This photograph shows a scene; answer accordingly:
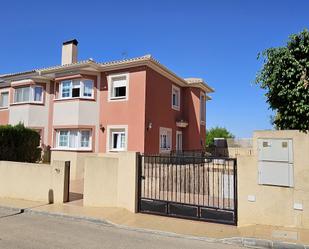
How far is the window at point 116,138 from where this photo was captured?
18.7m

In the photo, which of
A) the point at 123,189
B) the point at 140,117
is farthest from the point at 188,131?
the point at 123,189

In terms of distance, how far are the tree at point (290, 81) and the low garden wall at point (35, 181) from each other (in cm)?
780

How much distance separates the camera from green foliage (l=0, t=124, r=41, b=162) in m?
14.7

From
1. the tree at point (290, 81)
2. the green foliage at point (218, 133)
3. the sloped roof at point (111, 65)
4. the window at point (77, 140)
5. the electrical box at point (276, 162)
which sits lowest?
the electrical box at point (276, 162)

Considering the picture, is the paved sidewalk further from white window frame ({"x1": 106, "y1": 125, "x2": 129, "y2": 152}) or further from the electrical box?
white window frame ({"x1": 106, "y1": 125, "x2": 129, "y2": 152})

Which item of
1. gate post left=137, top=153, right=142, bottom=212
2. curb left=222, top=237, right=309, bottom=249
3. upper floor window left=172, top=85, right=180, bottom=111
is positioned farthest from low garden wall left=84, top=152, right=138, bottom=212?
upper floor window left=172, top=85, right=180, bottom=111

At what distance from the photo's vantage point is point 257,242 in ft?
22.2

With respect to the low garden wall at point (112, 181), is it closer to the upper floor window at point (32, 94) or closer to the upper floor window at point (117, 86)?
the upper floor window at point (117, 86)

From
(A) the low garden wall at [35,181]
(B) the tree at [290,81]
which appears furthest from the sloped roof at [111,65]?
(B) the tree at [290,81]

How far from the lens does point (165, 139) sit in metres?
21.1

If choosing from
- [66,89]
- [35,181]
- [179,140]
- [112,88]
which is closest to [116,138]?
[112,88]

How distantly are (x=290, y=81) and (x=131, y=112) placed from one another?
1136 centimetres

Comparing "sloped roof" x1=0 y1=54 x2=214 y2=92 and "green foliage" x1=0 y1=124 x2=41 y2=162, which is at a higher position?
"sloped roof" x1=0 y1=54 x2=214 y2=92

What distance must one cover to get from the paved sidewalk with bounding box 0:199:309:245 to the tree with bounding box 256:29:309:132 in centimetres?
284
